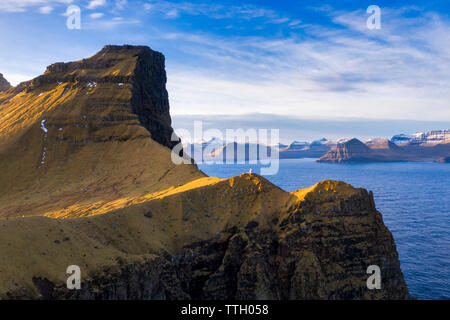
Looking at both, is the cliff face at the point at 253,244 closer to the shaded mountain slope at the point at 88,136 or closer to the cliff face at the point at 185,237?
the cliff face at the point at 185,237

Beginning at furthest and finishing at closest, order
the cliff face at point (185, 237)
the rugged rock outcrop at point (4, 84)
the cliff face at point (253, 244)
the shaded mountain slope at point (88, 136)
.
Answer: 1. the rugged rock outcrop at point (4, 84)
2. the shaded mountain slope at point (88, 136)
3. the cliff face at point (253, 244)
4. the cliff face at point (185, 237)

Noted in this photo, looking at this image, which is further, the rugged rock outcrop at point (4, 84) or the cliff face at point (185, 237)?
the rugged rock outcrop at point (4, 84)

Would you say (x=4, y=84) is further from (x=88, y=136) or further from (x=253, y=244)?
(x=253, y=244)

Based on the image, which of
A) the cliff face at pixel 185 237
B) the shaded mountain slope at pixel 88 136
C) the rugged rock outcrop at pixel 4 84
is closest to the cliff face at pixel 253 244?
the cliff face at pixel 185 237

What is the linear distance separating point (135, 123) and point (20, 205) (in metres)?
42.7

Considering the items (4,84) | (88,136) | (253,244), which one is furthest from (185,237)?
(4,84)

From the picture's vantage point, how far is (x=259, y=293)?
56781mm

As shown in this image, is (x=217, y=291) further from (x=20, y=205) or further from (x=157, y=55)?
(x=157, y=55)

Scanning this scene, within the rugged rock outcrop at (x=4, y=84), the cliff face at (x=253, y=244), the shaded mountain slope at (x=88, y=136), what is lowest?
the cliff face at (x=253, y=244)

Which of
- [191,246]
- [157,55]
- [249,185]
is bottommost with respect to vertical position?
[191,246]

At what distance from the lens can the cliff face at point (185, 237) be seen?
46.4 meters

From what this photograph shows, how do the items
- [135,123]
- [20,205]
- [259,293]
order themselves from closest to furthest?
[259,293] < [20,205] < [135,123]

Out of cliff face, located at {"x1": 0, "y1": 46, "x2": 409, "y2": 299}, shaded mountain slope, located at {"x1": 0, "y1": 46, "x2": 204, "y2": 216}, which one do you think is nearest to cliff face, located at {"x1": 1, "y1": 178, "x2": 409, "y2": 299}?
cliff face, located at {"x1": 0, "y1": 46, "x2": 409, "y2": 299}
